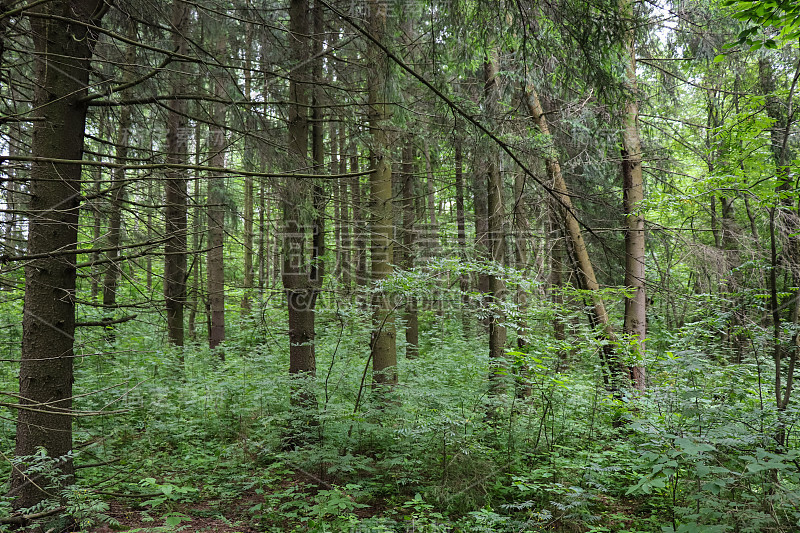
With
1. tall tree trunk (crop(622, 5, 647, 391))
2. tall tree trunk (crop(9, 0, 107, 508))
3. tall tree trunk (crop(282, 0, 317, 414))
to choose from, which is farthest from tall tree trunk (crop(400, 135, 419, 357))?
tall tree trunk (crop(9, 0, 107, 508))

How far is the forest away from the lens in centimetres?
362

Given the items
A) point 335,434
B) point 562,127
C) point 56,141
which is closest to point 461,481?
point 335,434

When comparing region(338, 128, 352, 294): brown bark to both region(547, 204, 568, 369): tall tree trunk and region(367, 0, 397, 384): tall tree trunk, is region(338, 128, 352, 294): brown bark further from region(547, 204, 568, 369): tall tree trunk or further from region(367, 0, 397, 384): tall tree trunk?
region(547, 204, 568, 369): tall tree trunk

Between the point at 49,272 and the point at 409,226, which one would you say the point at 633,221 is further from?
the point at 49,272

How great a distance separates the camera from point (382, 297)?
696cm

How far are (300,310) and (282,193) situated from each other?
199cm

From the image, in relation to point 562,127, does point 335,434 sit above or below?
below

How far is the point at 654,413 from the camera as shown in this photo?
5.22 meters

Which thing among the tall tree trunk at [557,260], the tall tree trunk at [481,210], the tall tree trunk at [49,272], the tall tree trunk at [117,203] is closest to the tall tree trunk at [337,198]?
the tall tree trunk at [481,210]

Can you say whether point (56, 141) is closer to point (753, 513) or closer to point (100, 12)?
point (100, 12)

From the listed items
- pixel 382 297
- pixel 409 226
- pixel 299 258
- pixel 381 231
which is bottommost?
pixel 382 297

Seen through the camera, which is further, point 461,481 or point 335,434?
point 335,434

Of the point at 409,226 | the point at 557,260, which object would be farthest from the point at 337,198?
the point at 409,226

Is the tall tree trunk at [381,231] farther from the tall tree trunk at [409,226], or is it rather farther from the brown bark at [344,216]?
the tall tree trunk at [409,226]
